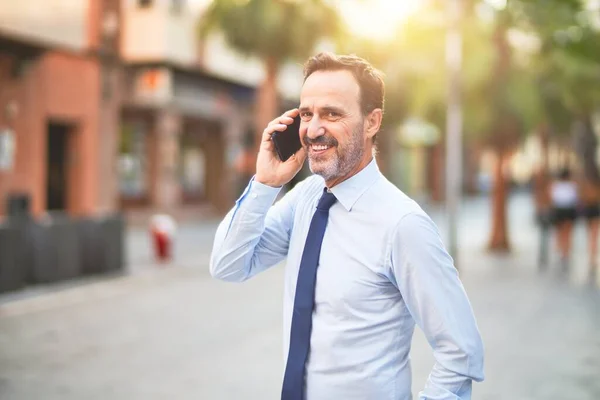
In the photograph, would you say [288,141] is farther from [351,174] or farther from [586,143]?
[586,143]

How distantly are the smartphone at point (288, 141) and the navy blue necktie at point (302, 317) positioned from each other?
0.84 feet

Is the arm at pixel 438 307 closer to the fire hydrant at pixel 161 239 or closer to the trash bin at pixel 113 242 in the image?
the trash bin at pixel 113 242

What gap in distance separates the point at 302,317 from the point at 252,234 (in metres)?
0.32

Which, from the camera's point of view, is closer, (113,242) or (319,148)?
(319,148)

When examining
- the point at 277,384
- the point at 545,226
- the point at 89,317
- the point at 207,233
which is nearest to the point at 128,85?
the point at 207,233

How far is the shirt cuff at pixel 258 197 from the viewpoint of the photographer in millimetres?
2539

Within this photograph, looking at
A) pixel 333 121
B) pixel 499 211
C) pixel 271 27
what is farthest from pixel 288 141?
pixel 271 27

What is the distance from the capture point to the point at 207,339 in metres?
8.36

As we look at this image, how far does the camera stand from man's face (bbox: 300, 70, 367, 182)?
243cm

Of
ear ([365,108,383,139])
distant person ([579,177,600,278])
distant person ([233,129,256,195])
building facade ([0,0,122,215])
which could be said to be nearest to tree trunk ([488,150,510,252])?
distant person ([579,177,600,278])

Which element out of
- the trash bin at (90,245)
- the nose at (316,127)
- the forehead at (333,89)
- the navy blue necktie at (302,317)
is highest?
the forehead at (333,89)

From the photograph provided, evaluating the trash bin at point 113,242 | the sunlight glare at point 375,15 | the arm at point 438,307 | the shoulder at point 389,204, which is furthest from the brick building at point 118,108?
the arm at point 438,307

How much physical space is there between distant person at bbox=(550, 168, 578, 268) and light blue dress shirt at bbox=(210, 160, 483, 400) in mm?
14300

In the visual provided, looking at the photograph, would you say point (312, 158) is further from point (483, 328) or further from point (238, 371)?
point (483, 328)
